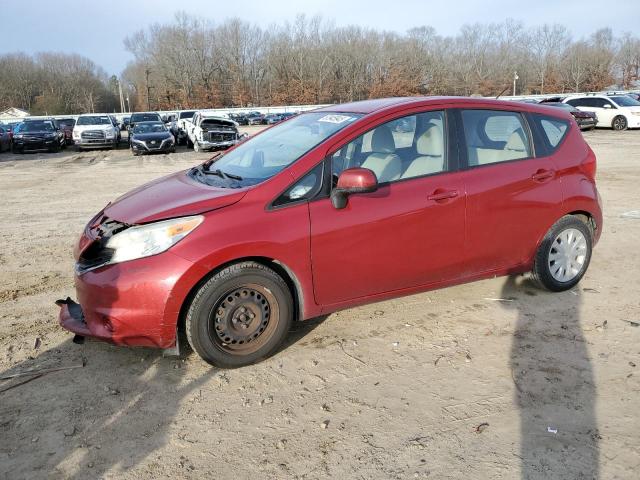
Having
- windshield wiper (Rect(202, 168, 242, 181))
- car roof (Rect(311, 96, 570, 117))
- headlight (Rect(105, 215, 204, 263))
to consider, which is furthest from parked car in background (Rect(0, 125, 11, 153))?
headlight (Rect(105, 215, 204, 263))

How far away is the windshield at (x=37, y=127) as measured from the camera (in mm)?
24297

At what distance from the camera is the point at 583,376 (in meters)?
3.41

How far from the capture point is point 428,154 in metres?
4.08

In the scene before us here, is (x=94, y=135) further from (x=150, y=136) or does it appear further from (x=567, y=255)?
(x=567, y=255)

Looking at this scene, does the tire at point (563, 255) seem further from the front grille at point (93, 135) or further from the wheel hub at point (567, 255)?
the front grille at point (93, 135)

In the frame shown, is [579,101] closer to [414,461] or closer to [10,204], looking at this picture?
[10,204]

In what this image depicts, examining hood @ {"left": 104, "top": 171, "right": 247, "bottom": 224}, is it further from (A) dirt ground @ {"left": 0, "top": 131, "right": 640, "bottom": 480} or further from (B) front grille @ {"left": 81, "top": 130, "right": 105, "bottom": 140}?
(B) front grille @ {"left": 81, "top": 130, "right": 105, "bottom": 140}

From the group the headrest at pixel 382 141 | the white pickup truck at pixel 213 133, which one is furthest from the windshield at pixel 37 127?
the headrest at pixel 382 141

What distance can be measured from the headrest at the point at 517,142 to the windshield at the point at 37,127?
24.9m

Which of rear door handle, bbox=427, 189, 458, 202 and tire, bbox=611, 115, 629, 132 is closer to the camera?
rear door handle, bbox=427, 189, 458, 202

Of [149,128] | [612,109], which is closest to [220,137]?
[149,128]

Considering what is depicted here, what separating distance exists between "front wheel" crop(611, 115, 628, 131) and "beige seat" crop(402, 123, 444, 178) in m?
25.0

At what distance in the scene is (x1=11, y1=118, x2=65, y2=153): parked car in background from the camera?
23.6 meters

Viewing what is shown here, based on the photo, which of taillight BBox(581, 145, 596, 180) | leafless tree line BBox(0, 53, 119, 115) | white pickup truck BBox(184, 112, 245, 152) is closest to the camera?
taillight BBox(581, 145, 596, 180)
